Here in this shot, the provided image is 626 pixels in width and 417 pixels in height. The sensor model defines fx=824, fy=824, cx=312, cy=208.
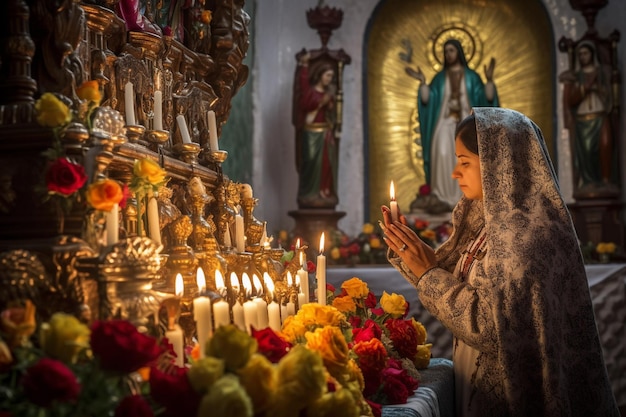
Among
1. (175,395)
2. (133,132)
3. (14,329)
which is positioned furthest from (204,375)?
(133,132)

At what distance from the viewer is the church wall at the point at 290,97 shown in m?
10.7

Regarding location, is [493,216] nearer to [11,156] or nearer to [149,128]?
[149,128]

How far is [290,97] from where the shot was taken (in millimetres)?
11133

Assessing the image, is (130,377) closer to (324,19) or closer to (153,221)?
(153,221)

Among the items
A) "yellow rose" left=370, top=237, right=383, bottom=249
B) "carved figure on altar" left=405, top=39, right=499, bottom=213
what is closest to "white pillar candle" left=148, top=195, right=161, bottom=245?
"yellow rose" left=370, top=237, right=383, bottom=249

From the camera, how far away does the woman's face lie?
3090 millimetres

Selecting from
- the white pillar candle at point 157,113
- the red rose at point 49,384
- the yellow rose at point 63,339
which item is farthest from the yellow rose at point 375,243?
the red rose at point 49,384

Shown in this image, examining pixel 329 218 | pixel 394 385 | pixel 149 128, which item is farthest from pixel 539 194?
pixel 329 218

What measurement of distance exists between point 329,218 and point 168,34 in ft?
23.8

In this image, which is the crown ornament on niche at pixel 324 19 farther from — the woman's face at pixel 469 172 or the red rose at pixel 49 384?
the red rose at pixel 49 384

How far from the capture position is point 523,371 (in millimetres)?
2846

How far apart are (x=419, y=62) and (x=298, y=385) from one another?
10.1m

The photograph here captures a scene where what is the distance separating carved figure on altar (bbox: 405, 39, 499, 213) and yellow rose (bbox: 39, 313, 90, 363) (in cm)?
937

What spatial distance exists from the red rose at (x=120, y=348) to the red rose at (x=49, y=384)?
8cm
